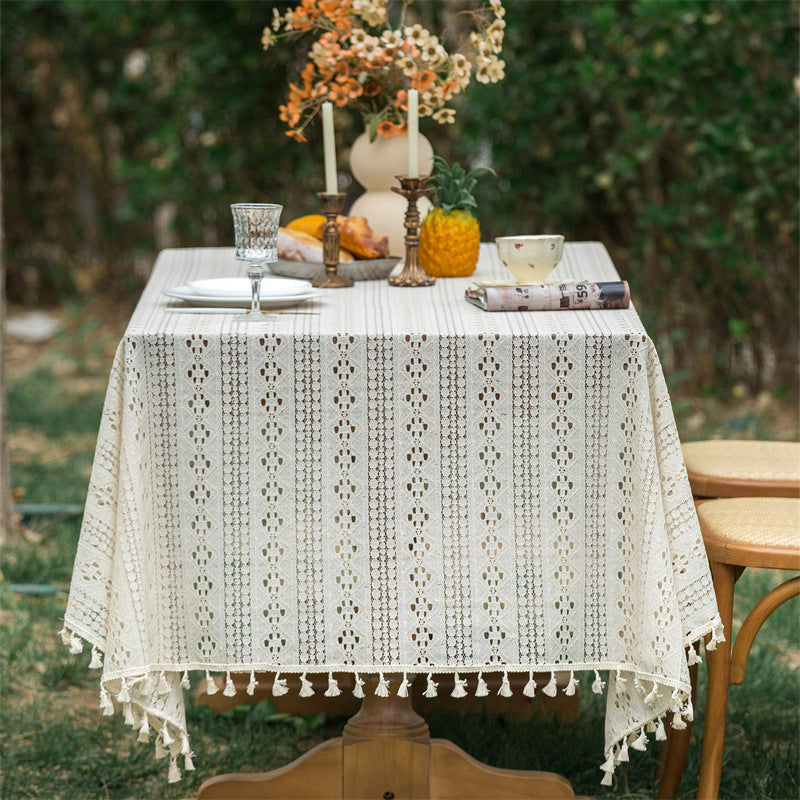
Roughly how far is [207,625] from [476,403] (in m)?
0.53

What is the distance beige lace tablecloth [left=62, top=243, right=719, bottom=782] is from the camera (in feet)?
5.51

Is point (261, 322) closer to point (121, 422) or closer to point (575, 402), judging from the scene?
point (121, 422)

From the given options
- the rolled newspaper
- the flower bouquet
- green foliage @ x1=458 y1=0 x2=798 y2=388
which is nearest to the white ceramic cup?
the rolled newspaper

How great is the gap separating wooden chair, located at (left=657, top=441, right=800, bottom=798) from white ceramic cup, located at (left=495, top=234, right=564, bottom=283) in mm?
488

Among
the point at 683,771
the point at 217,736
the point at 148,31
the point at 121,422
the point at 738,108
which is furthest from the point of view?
the point at 148,31

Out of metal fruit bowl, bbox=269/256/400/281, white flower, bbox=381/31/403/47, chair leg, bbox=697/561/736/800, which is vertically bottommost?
chair leg, bbox=697/561/736/800

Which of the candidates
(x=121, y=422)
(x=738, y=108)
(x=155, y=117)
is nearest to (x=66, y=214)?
(x=155, y=117)

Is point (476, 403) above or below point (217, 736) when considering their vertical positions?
above

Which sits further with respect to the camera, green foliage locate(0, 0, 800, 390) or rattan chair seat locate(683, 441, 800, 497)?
green foliage locate(0, 0, 800, 390)

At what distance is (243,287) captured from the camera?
1.97 m

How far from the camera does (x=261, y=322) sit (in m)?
1.76

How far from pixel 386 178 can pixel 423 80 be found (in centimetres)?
24

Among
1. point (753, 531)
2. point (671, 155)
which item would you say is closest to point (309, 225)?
point (753, 531)

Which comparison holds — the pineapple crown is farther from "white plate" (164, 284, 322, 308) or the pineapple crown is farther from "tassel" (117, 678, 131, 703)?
"tassel" (117, 678, 131, 703)
